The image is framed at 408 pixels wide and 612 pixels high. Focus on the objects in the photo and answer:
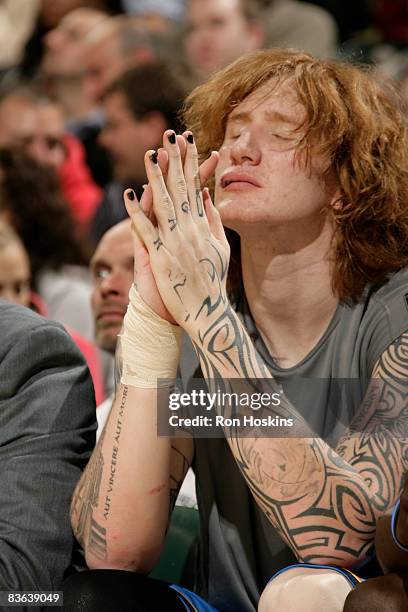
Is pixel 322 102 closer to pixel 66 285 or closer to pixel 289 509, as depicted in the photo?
pixel 289 509

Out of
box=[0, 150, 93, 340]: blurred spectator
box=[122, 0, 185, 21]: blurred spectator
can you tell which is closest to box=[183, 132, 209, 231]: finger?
box=[0, 150, 93, 340]: blurred spectator

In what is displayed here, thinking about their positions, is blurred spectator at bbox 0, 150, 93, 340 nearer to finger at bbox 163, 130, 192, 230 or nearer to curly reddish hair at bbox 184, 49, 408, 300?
curly reddish hair at bbox 184, 49, 408, 300

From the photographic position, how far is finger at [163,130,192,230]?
1987mm

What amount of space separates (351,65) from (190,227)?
0.68 m

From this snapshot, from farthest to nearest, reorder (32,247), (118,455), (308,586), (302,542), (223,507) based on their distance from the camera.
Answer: (32,247), (223,507), (118,455), (302,542), (308,586)

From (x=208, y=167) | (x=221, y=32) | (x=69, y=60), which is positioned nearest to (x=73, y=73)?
(x=69, y=60)

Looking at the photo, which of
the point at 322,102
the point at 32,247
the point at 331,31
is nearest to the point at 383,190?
the point at 322,102

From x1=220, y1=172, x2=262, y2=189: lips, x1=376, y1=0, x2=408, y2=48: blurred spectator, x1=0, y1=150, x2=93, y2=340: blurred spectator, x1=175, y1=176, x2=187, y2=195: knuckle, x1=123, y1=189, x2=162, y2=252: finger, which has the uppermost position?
x1=175, y1=176, x2=187, y2=195: knuckle

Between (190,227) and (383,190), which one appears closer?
(190,227)

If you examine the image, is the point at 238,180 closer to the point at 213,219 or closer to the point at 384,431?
the point at 213,219

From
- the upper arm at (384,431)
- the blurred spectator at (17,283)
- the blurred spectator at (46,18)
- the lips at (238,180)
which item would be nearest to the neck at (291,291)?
the lips at (238,180)

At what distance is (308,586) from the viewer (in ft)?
5.86

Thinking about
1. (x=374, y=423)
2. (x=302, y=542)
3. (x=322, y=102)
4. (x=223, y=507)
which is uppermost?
(x=322, y=102)

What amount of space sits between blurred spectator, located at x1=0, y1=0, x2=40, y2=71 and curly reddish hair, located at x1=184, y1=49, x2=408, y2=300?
411cm
